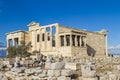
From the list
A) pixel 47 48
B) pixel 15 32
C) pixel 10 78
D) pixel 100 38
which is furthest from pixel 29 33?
pixel 10 78

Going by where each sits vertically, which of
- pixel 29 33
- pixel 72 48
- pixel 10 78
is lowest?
pixel 10 78

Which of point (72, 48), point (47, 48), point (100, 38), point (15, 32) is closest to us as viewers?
point (72, 48)

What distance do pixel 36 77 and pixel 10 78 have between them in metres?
1.93

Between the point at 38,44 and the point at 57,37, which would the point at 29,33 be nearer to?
the point at 38,44

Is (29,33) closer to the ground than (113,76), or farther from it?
farther from it

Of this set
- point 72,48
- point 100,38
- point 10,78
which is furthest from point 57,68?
point 100,38

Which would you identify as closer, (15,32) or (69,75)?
(69,75)

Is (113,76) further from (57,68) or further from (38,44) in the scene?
(38,44)

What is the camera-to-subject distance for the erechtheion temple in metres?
47.3

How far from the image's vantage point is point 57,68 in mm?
13531

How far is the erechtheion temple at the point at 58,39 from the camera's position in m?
47.3

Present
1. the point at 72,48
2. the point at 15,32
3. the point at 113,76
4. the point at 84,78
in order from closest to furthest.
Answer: the point at 84,78 < the point at 113,76 < the point at 72,48 < the point at 15,32

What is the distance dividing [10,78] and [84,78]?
15.4 feet

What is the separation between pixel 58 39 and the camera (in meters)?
48.5
